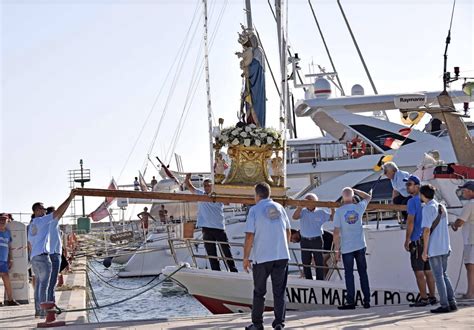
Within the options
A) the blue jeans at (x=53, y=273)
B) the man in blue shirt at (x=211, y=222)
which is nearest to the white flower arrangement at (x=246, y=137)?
the man in blue shirt at (x=211, y=222)

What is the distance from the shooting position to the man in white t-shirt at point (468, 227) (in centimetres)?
1127

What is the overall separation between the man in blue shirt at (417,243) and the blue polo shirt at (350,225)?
2.01ft

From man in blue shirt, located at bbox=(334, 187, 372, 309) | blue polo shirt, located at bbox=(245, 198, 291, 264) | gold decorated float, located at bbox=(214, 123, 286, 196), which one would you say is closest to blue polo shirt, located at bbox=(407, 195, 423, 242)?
man in blue shirt, located at bbox=(334, 187, 372, 309)

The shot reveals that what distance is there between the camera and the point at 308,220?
45.0ft

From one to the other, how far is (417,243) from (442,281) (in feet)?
2.97

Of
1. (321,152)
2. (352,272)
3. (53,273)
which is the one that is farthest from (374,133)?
(53,273)

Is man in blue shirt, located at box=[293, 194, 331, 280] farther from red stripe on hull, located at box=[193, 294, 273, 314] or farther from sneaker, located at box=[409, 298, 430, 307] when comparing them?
sneaker, located at box=[409, 298, 430, 307]

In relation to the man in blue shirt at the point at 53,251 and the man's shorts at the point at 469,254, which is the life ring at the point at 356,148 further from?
the man in blue shirt at the point at 53,251

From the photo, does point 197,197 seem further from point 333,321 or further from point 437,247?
point 437,247

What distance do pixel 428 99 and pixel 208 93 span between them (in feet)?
38.6

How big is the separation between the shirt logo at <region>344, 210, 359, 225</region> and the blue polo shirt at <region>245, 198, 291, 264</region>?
2407mm

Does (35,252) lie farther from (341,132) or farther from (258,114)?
(341,132)

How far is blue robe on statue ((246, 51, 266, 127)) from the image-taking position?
14845mm

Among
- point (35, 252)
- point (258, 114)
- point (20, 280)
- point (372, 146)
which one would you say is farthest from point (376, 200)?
point (35, 252)
